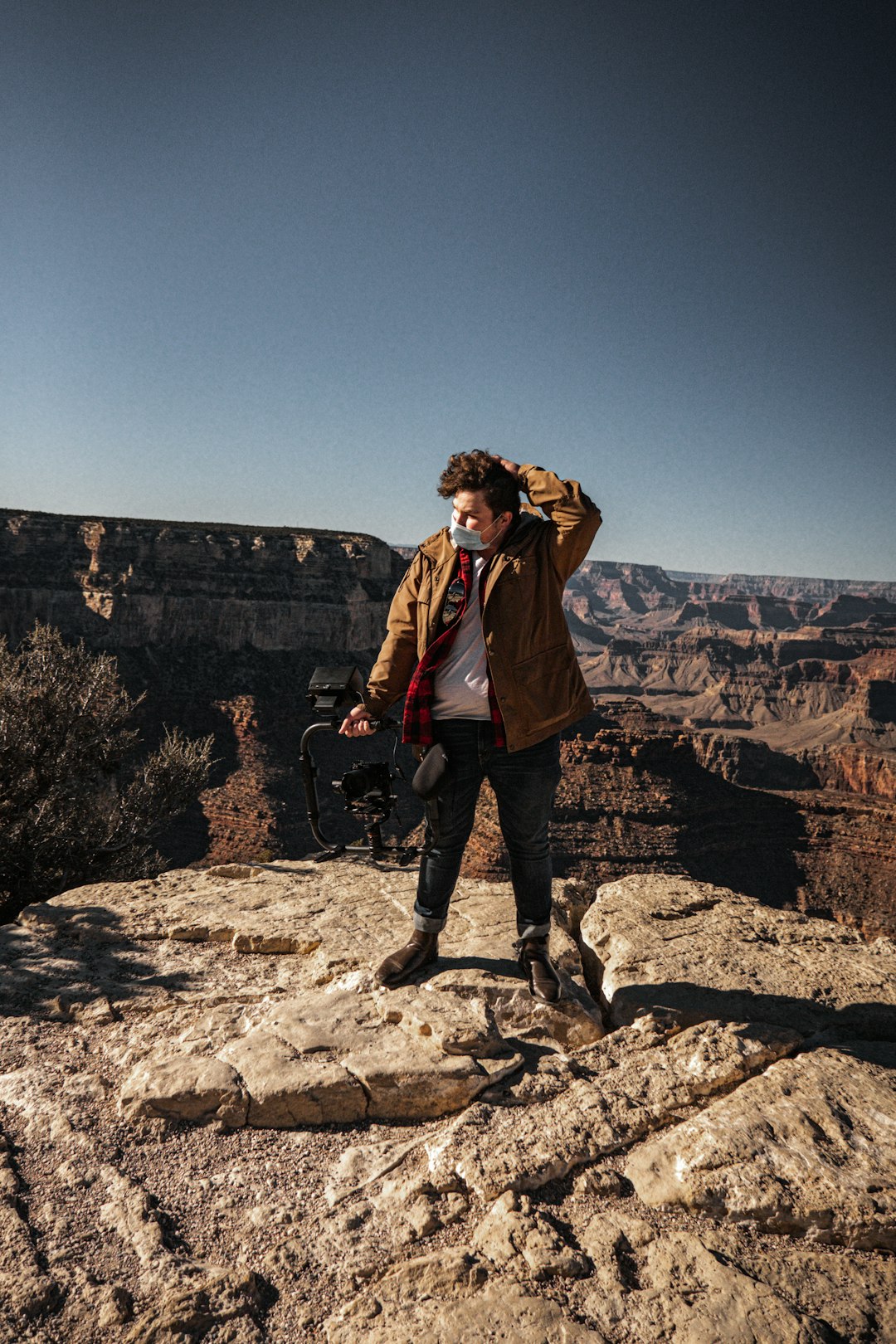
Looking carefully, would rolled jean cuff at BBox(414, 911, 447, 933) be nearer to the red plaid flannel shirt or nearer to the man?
the man

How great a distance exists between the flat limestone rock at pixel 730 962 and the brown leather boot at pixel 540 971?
303 mm

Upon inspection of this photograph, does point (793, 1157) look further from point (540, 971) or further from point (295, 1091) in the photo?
point (295, 1091)

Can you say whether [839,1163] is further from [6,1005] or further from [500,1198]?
[6,1005]

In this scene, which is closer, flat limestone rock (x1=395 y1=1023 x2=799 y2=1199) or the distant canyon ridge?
flat limestone rock (x1=395 y1=1023 x2=799 y2=1199)

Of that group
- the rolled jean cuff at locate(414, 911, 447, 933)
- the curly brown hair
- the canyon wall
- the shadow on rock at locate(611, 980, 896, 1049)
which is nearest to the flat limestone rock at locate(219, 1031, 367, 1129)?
the rolled jean cuff at locate(414, 911, 447, 933)

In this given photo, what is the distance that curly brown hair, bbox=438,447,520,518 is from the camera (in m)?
2.86

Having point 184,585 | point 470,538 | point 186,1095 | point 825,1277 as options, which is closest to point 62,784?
point 186,1095

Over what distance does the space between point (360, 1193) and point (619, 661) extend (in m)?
143

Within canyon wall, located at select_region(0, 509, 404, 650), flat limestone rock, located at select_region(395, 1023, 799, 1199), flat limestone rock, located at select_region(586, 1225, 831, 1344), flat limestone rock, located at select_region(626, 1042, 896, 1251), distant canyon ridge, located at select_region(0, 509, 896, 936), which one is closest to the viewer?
flat limestone rock, located at select_region(586, 1225, 831, 1344)

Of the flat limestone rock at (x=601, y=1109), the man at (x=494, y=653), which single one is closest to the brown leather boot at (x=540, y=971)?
the man at (x=494, y=653)

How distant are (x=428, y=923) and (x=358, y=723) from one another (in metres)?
0.93

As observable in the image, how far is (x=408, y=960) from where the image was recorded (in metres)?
3.25

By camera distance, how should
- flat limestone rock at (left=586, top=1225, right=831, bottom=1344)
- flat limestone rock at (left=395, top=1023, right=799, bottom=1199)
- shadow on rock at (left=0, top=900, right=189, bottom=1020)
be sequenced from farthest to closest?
shadow on rock at (left=0, top=900, right=189, bottom=1020), flat limestone rock at (left=395, top=1023, right=799, bottom=1199), flat limestone rock at (left=586, top=1225, right=831, bottom=1344)

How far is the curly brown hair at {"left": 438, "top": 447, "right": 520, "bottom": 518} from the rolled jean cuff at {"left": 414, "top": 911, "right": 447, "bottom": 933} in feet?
5.67
